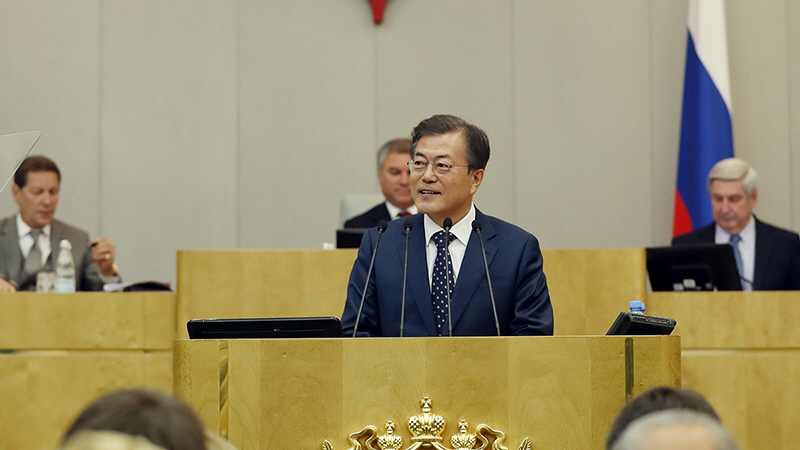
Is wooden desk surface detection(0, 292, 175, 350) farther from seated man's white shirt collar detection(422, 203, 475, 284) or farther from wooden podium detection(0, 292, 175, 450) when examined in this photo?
seated man's white shirt collar detection(422, 203, 475, 284)

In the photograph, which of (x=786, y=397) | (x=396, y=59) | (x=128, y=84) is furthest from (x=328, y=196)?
(x=786, y=397)

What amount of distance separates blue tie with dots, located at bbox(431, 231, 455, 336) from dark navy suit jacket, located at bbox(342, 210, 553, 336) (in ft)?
0.10

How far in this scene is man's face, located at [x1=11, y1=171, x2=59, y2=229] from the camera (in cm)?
573

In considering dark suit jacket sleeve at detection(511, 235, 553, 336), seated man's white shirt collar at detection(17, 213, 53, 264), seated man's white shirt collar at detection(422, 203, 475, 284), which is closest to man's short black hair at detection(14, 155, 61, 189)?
seated man's white shirt collar at detection(17, 213, 53, 264)

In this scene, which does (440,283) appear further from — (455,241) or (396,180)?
(396,180)

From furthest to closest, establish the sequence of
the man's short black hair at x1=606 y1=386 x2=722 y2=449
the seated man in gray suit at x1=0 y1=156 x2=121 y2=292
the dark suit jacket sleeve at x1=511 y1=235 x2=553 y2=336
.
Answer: the seated man in gray suit at x1=0 y1=156 x2=121 y2=292 < the dark suit jacket sleeve at x1=511 y1=235 x2=553 y2=336 < the man's short black hair at x1=606 y1=386 x2=722 y2=449

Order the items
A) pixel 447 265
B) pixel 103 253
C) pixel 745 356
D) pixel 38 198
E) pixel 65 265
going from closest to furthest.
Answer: pixel 447 265 → pixel 745 356 → pixel 65 265 → pixel 103 253 → pixel 38 198

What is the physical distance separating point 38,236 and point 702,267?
137 inches

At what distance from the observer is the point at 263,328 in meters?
2.87

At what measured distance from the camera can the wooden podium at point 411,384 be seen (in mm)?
2787

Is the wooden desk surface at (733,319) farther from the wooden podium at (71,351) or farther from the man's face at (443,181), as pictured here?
the wooden podium at (71,351)

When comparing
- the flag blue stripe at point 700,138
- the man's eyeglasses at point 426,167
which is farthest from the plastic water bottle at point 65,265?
the flag blue stripe at point 700,138

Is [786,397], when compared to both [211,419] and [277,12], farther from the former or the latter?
[277,12]

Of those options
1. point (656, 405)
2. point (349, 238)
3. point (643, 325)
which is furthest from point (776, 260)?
point (656, 405)
